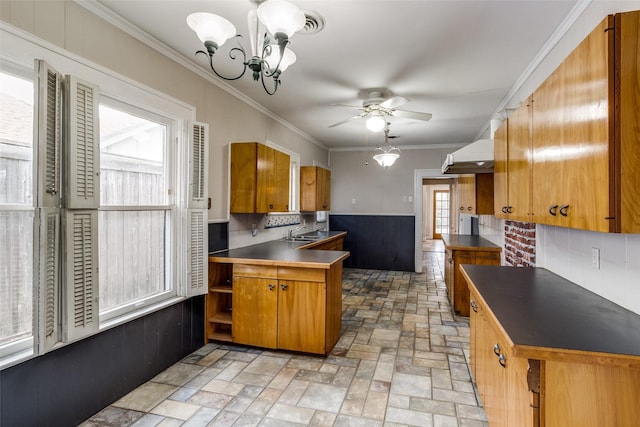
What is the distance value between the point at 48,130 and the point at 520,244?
369 cm

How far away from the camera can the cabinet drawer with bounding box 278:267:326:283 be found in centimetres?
292

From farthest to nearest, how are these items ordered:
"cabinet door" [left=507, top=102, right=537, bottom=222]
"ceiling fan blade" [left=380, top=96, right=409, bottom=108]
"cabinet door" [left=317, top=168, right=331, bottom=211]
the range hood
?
1. "cabinet door" [left=317, top=168, right=331, bottom=211]
2. "ceiling fan blade" [left=380, top=96, right=409, bottom=108]
3. the range hood
4. "cabinet door" [left=507, top=102, right=537, bottom=222]

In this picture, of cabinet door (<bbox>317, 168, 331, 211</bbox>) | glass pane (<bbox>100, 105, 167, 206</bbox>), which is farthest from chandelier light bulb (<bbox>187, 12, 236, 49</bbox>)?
cabinet door (<bbox>317, 168, 331, 211</bbox>)

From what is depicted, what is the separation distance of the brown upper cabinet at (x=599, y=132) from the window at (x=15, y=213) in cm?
261

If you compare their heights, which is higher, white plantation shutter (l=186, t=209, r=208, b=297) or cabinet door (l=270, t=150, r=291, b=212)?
cabinet door (l=270, t=150, r=291, b=212)

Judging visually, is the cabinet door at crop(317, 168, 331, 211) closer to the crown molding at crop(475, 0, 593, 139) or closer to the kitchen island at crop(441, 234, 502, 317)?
the kitchen island at crop(441, 234, 502, 317)

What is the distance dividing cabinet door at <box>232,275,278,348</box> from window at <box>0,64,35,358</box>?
156 cm

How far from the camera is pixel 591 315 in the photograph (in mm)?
1526

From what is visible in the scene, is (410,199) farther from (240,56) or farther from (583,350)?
(583,350)

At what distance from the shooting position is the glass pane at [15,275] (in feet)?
5.75

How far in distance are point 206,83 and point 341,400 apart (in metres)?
2.97

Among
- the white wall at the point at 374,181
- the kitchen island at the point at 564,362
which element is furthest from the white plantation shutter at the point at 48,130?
the white wall at the point at 374,181

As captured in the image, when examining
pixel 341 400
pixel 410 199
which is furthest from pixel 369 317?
pixel 410 199

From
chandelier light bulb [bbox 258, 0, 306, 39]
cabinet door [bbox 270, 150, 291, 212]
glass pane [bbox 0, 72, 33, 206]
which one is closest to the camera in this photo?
chandelier light bulb [bbox 258, 0, 306, 39]
